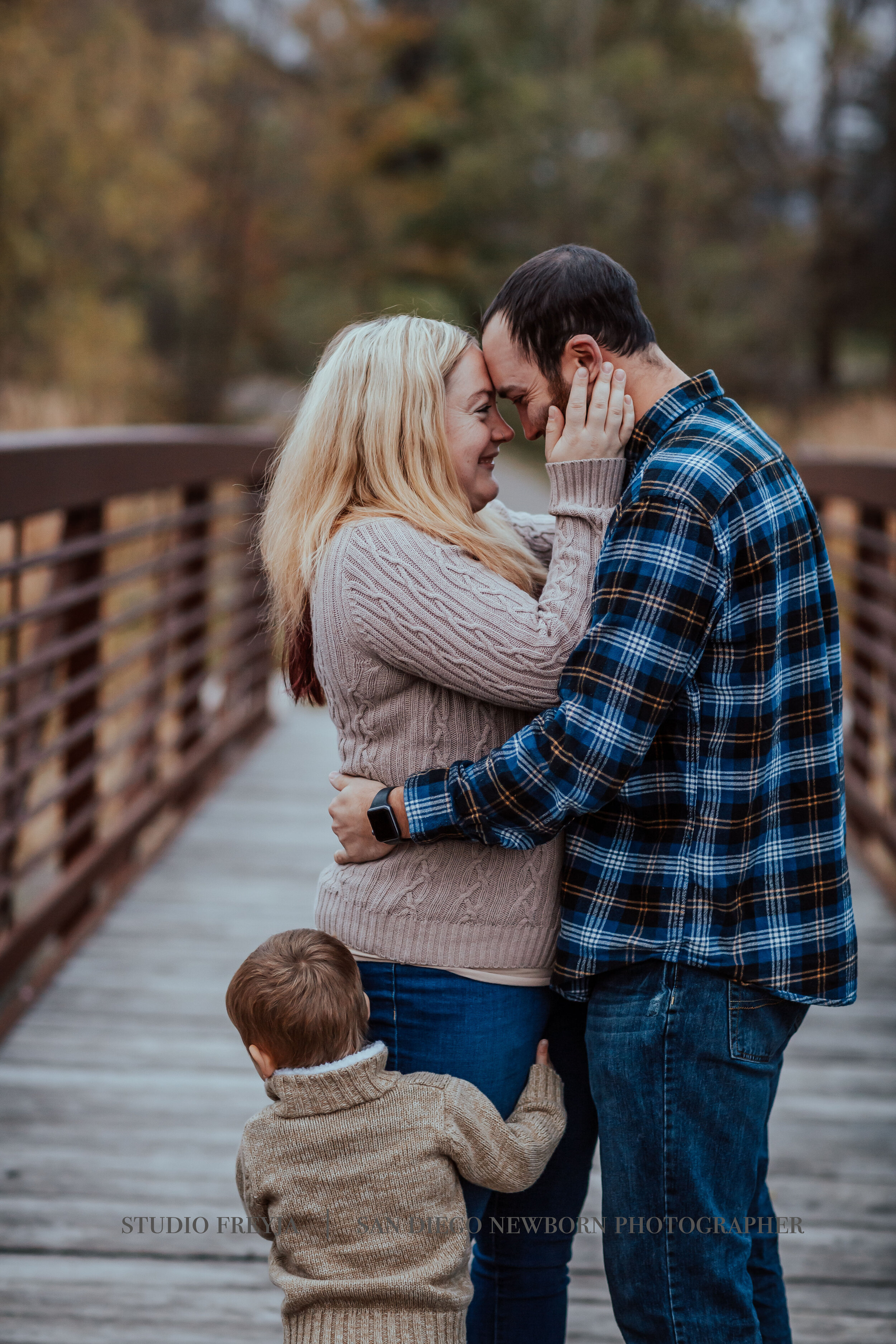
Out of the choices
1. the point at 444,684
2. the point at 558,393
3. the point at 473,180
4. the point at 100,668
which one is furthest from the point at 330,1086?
the point at 473,180

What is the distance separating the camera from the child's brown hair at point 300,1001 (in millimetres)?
1526

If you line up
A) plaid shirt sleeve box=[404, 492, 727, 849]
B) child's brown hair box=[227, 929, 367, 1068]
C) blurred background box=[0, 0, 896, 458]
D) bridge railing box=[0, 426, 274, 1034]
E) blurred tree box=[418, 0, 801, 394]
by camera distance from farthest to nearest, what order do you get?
blurred tree box=[418, 0, 801, 394], blurred background box=[0, 0, 896, 458], bridge railing box=[0, 426, 274, 1034], child's brown hair box=[227, 929, 367, 1068], plaid shirt sleeve box=[404, 492, 727, 849]

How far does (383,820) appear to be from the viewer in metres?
1.58

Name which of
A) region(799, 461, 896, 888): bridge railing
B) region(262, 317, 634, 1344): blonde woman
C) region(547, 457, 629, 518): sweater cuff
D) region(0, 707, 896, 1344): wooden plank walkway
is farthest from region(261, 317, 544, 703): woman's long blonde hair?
region(799, 461, 896, 888): bridge railing

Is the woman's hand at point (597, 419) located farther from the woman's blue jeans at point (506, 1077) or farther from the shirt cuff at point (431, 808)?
the woman's blue jeans at point (506, 1077)

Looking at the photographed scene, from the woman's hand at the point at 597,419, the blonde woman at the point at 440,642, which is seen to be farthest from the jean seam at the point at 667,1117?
the woman's hand at the point at 597,419

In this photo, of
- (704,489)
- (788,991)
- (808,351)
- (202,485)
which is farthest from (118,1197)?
(808,351)

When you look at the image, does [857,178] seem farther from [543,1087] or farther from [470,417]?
[543,1087]

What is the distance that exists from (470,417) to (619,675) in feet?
1.55

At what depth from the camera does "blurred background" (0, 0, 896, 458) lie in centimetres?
1761

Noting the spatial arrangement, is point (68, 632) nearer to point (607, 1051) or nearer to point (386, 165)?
point (607, 1051)

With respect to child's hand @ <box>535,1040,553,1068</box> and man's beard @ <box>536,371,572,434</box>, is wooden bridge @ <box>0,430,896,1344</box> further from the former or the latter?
man's beard @ <box>536,371,572,434</box>

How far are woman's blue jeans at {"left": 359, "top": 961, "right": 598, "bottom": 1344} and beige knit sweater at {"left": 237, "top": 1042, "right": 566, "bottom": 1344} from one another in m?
0.07

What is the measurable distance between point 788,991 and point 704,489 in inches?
23.6
